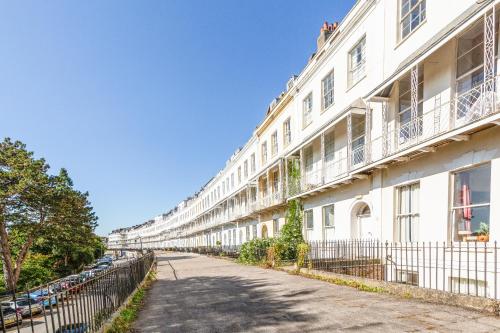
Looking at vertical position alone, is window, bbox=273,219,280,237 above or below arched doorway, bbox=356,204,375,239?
above

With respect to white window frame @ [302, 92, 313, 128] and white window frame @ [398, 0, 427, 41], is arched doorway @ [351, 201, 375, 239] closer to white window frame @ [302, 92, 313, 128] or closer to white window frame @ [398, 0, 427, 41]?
white window frame @ [302, 92, 313, 128]

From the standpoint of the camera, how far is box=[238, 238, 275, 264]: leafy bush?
727 inches

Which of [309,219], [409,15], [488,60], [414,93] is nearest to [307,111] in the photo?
[309,219]

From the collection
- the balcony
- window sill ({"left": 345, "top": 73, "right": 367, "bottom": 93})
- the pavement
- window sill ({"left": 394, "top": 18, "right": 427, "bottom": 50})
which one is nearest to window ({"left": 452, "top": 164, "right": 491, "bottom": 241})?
the balcony

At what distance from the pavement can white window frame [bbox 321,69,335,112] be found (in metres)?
9.60

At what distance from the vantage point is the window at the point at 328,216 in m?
15.3

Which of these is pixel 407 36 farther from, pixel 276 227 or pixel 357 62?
pixel 276 227

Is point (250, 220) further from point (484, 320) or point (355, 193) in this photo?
point (484, 320)

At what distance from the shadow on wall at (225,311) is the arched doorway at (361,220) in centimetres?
491

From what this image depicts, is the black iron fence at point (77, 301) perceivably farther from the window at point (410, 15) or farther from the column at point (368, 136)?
the window at point (410, 15)

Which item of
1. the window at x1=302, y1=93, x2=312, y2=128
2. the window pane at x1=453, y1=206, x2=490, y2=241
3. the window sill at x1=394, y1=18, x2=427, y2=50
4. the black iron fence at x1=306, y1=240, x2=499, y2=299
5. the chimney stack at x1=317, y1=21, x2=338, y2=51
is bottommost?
the black iron fence at x1=306, y1=240, x2=499, y2=299

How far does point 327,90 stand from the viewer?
16.0m

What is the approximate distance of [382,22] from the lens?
1140 centimetres

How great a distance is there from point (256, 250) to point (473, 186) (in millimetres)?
13594
